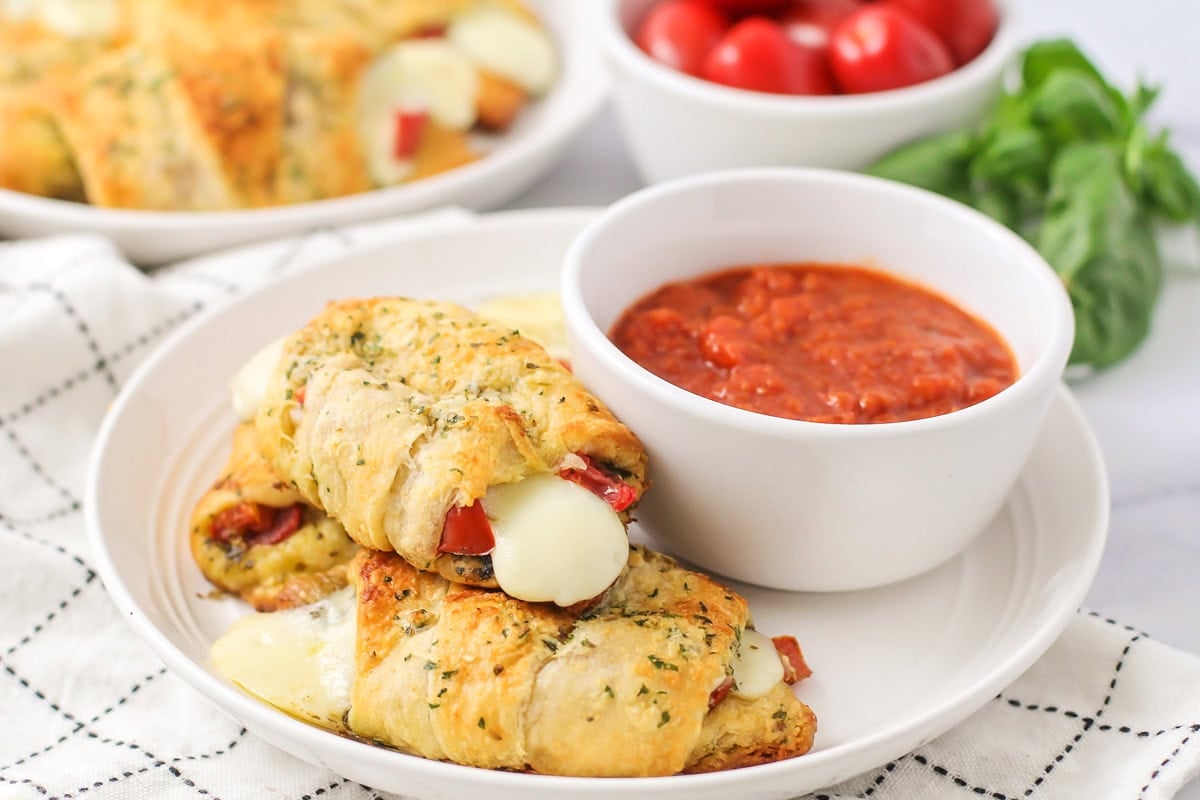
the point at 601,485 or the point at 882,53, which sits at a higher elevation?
the point at 601,485

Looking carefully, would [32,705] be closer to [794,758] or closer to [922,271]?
[794,758]

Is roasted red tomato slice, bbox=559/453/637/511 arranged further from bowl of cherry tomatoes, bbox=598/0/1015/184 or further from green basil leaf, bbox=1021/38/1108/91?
green basil leaf, bbox=1021/38/1108/91

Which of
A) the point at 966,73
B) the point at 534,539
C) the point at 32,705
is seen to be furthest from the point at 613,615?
the point at 966,73

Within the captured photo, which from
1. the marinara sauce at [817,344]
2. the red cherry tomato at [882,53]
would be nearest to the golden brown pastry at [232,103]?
the red cherry tomato at [882,53]

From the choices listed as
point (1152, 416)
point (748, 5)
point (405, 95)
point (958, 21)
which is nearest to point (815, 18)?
point (748, 5)

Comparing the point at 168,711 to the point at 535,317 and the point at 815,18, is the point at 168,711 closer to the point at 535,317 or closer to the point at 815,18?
the point at 535,317
